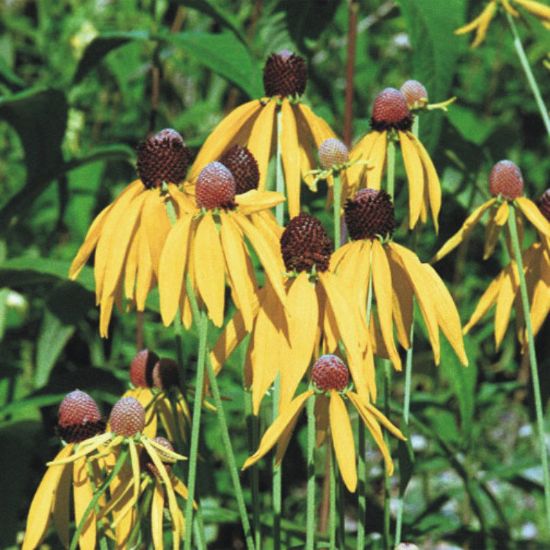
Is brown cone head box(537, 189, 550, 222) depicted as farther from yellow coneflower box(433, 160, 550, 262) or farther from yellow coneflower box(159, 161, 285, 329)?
yellow coneflower box(159, 161, 285, 329)

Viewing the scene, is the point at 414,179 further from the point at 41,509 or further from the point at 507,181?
the point at 41,509

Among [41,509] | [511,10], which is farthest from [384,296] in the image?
[511,10]

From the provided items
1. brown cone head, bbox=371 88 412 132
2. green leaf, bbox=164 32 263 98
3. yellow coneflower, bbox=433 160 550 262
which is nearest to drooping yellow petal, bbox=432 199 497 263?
yellow coneflower, bbox=433 160 550 262

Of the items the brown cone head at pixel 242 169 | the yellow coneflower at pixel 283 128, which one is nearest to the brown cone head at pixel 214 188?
the brown cone head at pixel 242 169

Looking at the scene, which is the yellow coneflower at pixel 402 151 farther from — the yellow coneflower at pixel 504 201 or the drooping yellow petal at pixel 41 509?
the drooping yellow petal at pixel 41 509

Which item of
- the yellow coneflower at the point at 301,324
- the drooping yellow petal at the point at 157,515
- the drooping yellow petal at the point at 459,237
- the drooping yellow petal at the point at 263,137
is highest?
the drooping yellow petal at the point at 263,137

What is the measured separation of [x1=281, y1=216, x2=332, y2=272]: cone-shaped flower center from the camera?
932 millimetres

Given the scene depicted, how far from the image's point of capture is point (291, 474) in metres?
2.22

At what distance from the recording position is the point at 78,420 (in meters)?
0.96

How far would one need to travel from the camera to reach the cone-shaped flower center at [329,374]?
90cm

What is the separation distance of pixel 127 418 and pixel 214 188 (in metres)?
0.19

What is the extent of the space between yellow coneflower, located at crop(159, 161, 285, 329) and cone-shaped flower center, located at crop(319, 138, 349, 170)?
0.09 m

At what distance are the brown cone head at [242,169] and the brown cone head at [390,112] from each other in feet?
0.46

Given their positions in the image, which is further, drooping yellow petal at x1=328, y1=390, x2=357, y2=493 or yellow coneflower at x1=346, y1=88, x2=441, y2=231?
yellow coneflower at x1=346, y1=88, x2=441, y2=231
